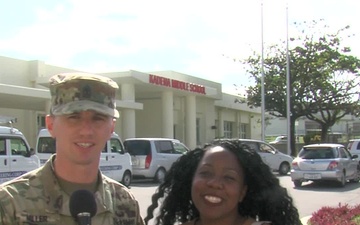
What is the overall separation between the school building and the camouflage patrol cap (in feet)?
47.0

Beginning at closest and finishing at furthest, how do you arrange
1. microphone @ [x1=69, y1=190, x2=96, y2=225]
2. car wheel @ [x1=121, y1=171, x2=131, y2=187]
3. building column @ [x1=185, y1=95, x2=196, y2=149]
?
microphone @ [x1=69, y1=190, x2=96, y2=225] → car wheel @ [x1=121, y1=171, x2=131, y2=187] → building column @ [x1=185, y1=95, x2=196, y2=149]

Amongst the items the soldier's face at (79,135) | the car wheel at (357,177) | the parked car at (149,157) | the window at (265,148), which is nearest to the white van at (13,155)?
the parked car at (149,157)

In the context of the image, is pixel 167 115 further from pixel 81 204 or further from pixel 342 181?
pixel 81 204

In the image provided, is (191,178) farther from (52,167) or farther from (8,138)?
(8,138)

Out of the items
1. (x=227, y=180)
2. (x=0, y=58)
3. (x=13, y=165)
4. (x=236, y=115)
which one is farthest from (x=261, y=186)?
(x=236, y=115)

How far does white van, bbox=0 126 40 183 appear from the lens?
42.5 feet

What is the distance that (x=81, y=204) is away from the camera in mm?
2150

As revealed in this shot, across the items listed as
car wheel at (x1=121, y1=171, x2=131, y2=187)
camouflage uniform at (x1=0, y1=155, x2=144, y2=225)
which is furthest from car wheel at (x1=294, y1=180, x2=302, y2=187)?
camouflage uniform at (x1=0, y1=155, x2=144, y2=225)

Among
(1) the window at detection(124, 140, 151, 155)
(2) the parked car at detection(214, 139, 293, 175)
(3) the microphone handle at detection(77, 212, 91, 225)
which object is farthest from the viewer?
(2) the parked car at detection(214, 139, 293, 175)

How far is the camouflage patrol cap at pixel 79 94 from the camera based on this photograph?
7.72ft

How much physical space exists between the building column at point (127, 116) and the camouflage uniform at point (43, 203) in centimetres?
2547

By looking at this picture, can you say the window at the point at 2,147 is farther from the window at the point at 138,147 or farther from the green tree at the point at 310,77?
the green tree at the point at 310,77

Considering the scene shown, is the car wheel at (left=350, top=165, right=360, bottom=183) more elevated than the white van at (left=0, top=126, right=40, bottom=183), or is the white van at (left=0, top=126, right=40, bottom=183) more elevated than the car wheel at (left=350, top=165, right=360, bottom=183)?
the white van at (left=0, top=126, right=40, bottom=183)

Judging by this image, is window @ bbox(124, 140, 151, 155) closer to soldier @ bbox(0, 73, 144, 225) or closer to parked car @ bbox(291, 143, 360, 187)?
parked car @ bbox(291, 143, 360, 187)
